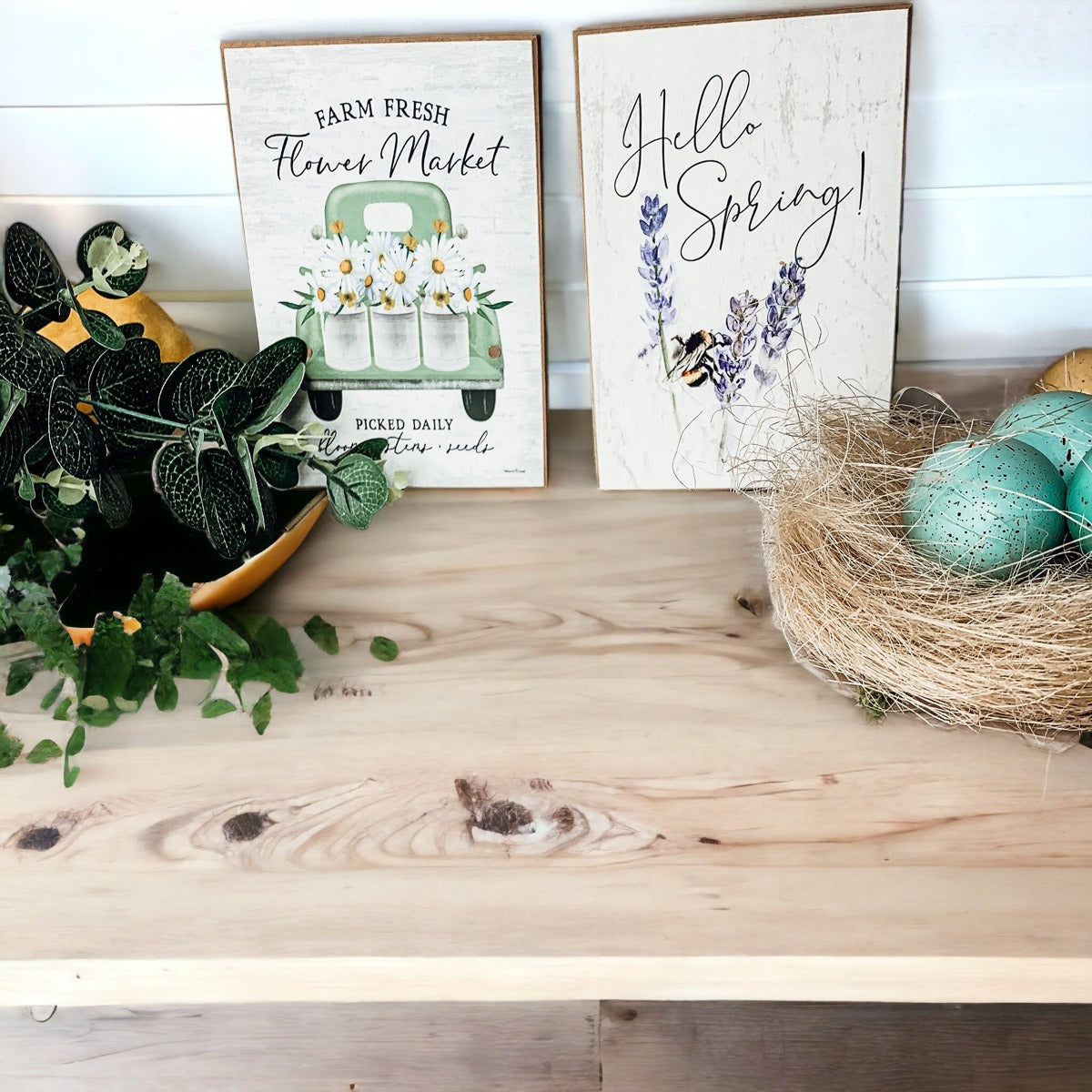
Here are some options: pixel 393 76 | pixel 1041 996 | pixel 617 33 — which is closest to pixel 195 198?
pixel 393 76

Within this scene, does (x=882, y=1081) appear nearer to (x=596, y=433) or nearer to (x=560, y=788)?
(x=560, y=788)

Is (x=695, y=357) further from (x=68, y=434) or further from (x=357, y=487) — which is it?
(x=68, y=434)

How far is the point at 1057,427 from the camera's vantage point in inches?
29.9

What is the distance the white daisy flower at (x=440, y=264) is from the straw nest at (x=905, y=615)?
341mm

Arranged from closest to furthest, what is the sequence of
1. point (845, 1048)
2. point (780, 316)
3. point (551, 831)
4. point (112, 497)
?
point (551, 831), point (112, 497), point (780, 316), point (845, 1048)

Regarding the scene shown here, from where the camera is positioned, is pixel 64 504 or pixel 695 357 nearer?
pixel 64 504

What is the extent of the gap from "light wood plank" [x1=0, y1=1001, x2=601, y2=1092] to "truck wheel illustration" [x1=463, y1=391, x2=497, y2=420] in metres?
0.67

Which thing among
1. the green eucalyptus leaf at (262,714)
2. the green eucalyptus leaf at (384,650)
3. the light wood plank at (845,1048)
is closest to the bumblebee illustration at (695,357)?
the green eucalyptus leaf at (384,650)

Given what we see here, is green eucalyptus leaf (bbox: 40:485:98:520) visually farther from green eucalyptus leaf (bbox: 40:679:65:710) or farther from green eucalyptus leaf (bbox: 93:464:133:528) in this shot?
green eucalyptus leaf (bbox: 40:679:65:710)

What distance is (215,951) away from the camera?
628 millimetres

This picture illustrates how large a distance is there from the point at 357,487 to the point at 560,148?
1.19 feet

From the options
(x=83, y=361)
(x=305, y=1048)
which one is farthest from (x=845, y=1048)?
(x=83, y=361)

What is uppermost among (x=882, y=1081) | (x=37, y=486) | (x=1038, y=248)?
(x=1038, y=248)

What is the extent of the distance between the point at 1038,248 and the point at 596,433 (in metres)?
0.46
